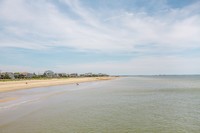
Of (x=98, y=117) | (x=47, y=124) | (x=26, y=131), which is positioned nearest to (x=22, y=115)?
(x=47, y=124)

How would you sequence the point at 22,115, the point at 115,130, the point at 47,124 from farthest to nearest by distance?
the point at 22,115 → the point at 47,124 → the point at 115,130

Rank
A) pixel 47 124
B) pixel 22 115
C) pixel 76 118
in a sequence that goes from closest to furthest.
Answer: pixel 47 124 → pixel 76 118 → pixel 22 115

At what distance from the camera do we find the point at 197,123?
41.8 ft

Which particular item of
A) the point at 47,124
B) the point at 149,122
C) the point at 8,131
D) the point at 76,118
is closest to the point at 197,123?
the point at 149,122

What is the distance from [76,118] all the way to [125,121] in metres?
3.43

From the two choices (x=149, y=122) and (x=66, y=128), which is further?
(x=149, y=122)

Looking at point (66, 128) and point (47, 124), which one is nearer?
point (66, 128)

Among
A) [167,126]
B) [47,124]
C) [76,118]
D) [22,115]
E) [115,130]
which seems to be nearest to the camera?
[115,130]

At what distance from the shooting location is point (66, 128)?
12.1 meters

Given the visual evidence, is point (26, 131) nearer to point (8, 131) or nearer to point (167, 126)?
point (8, 131)

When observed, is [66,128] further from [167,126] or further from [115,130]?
[167,126]

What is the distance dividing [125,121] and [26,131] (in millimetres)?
5877

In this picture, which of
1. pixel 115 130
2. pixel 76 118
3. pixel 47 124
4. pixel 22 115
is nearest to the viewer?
pixel 115 130

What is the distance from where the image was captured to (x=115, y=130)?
11406 millimetres
